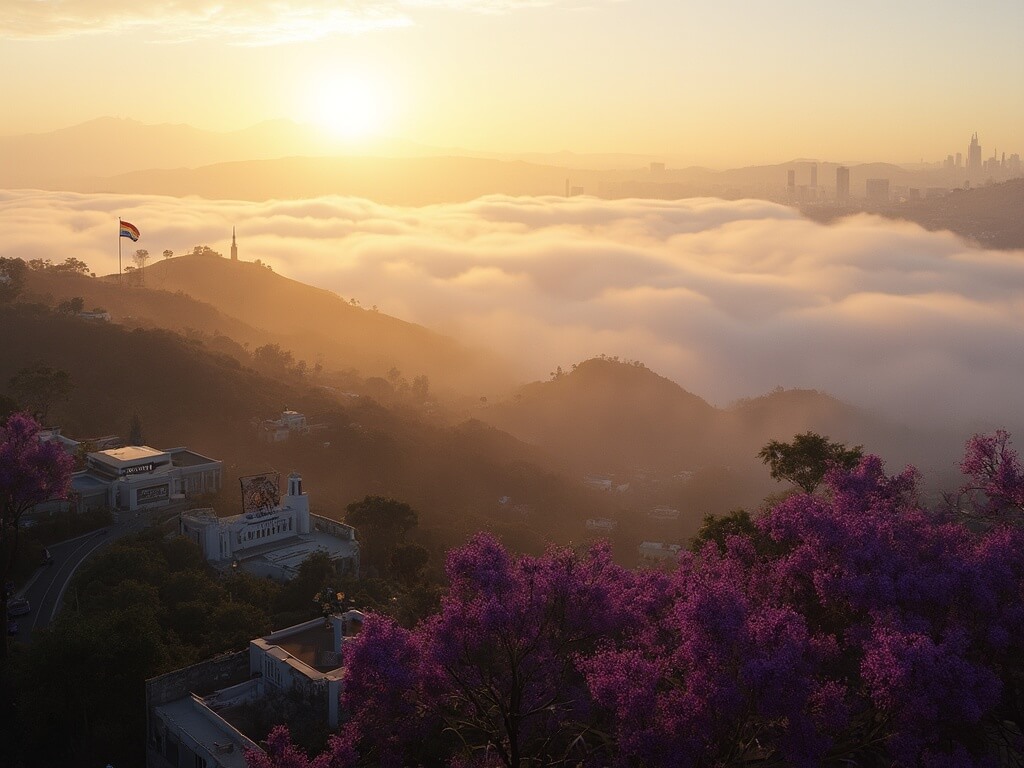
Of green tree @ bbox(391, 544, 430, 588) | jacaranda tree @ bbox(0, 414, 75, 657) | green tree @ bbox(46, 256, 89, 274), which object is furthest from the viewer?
green tree @ bbox(46, 256, 89, 274)

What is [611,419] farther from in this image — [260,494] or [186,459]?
[260,494]

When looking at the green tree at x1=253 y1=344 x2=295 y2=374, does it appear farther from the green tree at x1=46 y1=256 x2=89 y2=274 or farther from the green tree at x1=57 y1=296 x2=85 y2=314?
the green tree at x1=46 y1=256 x2=89 y2=274

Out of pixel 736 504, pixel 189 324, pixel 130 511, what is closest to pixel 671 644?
pixel 130 511

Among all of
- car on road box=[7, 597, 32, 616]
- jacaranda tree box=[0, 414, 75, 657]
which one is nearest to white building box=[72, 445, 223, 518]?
car on road box=[7, 597, 32, 616]

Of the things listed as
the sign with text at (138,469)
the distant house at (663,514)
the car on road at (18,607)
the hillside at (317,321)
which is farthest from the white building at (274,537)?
the hillside at (317,321)

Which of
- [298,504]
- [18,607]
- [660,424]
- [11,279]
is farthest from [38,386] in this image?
[660,424]

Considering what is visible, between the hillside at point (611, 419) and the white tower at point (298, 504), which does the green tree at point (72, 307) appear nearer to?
the white tower at point (298, 504)
